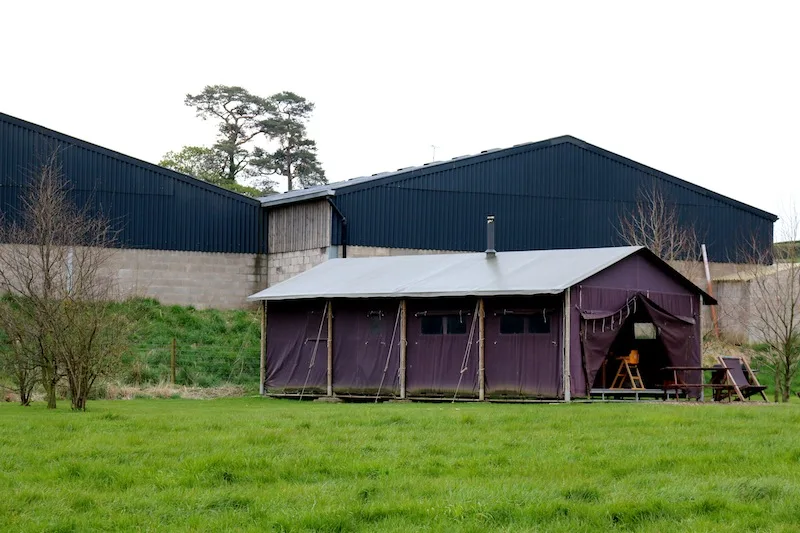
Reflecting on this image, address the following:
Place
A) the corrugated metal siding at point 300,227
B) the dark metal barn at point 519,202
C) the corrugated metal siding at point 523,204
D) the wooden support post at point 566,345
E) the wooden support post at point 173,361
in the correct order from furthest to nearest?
1. the corrugated metal siding at point 523,204
2. the dark metal barn at point 519,202
3. the corrugated metal siding at point 300,227
4. the wooden support post at point 173,361
5. the wooden support post at point 566,345

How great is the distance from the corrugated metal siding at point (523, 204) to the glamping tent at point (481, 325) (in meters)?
7.16

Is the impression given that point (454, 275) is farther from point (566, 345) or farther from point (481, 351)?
point (566, 345)

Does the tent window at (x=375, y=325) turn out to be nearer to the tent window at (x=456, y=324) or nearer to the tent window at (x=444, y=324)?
the tent window at (x=444, y=324)

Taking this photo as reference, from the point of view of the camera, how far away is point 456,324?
86.6 feet

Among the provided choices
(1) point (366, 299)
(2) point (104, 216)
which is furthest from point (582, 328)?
(2) point (104, 216)

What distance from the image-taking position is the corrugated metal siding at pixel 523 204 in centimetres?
3791

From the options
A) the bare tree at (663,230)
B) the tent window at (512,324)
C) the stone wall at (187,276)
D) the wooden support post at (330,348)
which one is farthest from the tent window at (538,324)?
the bare tree at (663,230)

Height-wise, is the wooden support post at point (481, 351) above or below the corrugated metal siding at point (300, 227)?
below

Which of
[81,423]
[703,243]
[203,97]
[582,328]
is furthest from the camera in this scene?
[203,97]

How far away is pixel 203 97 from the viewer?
70.4 m

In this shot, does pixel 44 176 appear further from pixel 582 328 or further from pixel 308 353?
pixel 582 328

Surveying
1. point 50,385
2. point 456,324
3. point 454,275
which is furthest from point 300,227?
point 50,385

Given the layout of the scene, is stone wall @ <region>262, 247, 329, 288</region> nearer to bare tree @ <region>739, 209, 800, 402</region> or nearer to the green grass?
the green grass

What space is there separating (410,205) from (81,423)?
2277cm
